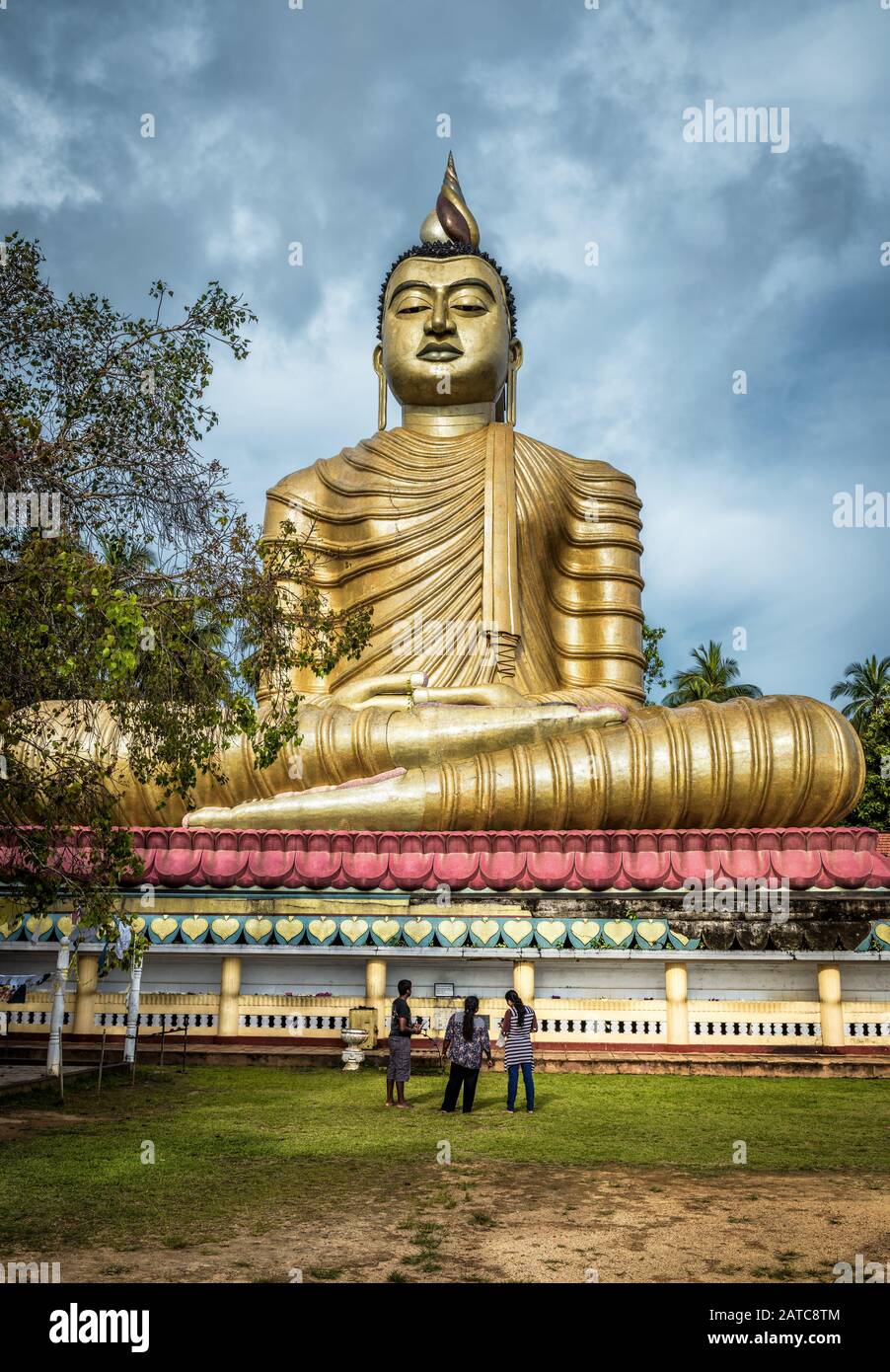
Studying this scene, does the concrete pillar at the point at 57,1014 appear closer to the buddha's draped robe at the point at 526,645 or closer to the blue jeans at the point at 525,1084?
the blue jeans at the point at 525,1084

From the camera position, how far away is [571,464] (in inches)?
596

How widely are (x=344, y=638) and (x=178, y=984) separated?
4899 millimetres

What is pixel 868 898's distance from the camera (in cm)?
983

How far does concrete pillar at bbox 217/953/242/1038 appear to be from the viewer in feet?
32.8

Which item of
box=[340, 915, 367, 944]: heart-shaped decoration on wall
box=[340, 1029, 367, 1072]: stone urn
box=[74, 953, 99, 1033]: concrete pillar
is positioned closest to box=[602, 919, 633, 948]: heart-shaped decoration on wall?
box=[340, 915, 367, 944]: heart-shaped decoration on wall

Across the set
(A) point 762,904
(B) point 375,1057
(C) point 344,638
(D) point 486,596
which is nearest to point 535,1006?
(B) point 375,1057

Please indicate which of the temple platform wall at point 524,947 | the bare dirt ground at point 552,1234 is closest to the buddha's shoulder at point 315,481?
the temple platform wall at point 524,947

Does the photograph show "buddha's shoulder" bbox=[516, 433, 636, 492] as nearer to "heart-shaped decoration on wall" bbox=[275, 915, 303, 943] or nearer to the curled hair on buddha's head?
the curled hair on buddha's head

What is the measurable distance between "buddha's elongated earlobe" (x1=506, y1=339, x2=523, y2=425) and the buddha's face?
0.62 meters

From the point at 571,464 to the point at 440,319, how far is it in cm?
245

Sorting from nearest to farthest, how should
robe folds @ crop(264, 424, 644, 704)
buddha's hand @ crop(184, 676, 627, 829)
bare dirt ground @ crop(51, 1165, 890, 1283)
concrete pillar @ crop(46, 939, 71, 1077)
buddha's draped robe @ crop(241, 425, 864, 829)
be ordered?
bare dirt ground @ crop(51, 1165, 890, 1283), concrete pillar @ crop(46, 939, 71, 1077), buddha's draped robe @ crop(241, 425, 864, 829), buddha's hand @ crop(184, 676, 627, 829), robe folds @ crop(264, 424, 644, 704)

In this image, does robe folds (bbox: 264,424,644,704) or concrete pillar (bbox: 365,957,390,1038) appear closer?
concrete pillar (bbox: 365,957,390,1038)

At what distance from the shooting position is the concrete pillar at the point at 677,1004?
975 centimetres
